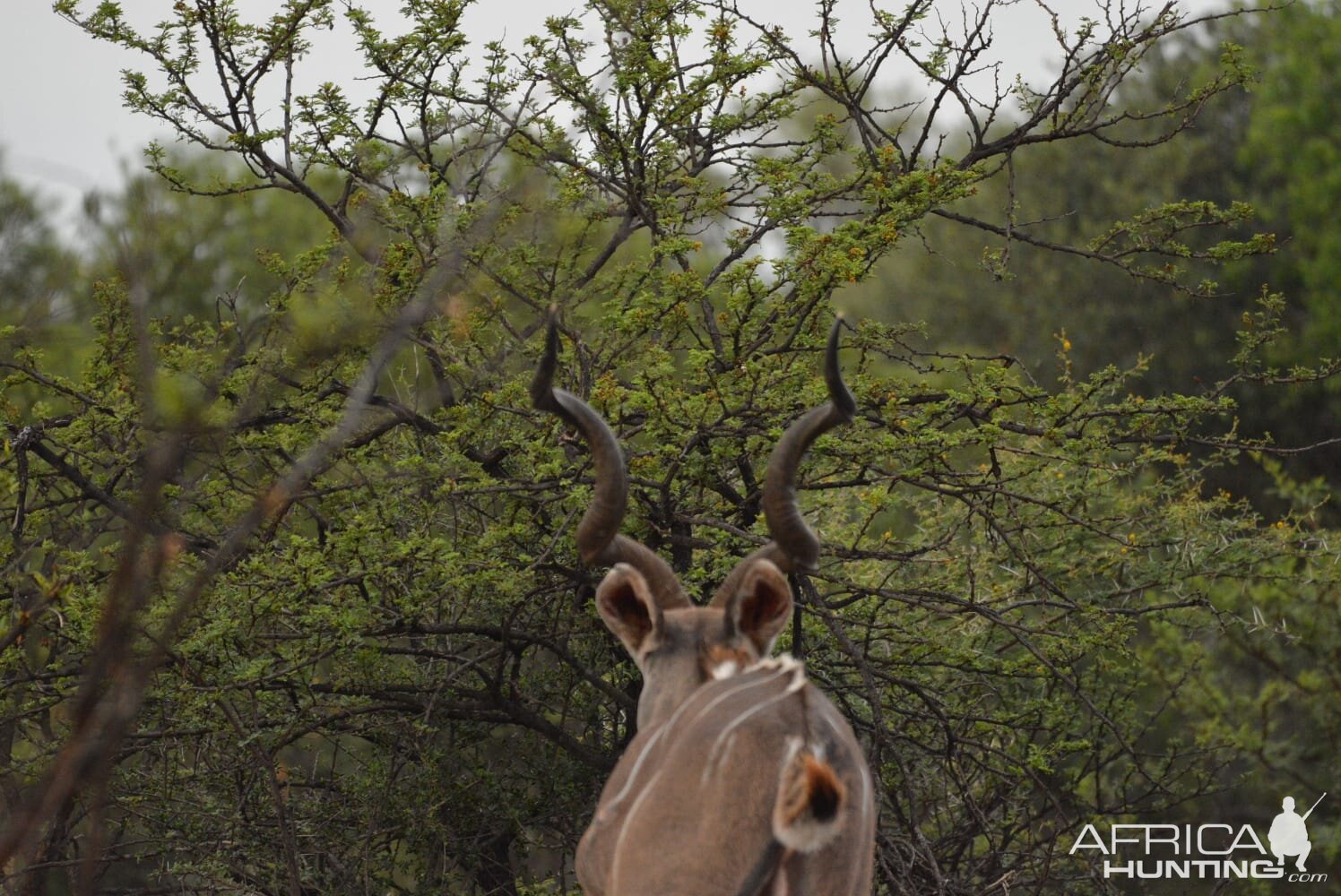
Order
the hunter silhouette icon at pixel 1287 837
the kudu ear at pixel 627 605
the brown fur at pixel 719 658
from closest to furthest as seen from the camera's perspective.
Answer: the brown fur at pixel 719 658 < the kudu ear at pixel 627 605 < the hunter silhouette icon at pixel 1287 837

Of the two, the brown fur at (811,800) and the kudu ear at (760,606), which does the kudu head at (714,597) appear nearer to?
the kudu ear at (760,606)

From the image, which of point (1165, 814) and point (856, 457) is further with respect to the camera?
point (1165, 814)

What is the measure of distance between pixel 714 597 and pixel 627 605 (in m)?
0.28

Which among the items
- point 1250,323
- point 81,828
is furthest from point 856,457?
point 81,828

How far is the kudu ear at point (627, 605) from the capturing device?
490 centimetres

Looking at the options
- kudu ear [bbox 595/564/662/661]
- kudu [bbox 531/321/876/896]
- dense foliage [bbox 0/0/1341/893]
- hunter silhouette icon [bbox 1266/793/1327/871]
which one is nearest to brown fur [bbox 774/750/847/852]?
kudu [bbox 531/321/876/896]

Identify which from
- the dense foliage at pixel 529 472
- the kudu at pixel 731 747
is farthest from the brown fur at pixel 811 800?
the dense foliage at pixel 529 472

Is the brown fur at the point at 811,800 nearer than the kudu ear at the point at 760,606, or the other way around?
the brown fur at the point at 811,800

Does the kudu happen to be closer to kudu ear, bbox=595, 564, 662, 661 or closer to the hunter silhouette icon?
kudu ear, bbox=595, 564, 662, 661

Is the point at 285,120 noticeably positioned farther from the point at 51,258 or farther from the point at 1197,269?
the point at 1197,269

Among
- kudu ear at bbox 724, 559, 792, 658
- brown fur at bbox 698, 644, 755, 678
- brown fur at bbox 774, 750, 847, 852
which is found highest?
kudu ear at bbox 724, 559, 792, 658

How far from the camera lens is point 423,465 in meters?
9.01

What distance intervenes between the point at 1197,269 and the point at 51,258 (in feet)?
90.0

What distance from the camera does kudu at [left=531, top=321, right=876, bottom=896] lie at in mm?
3779
